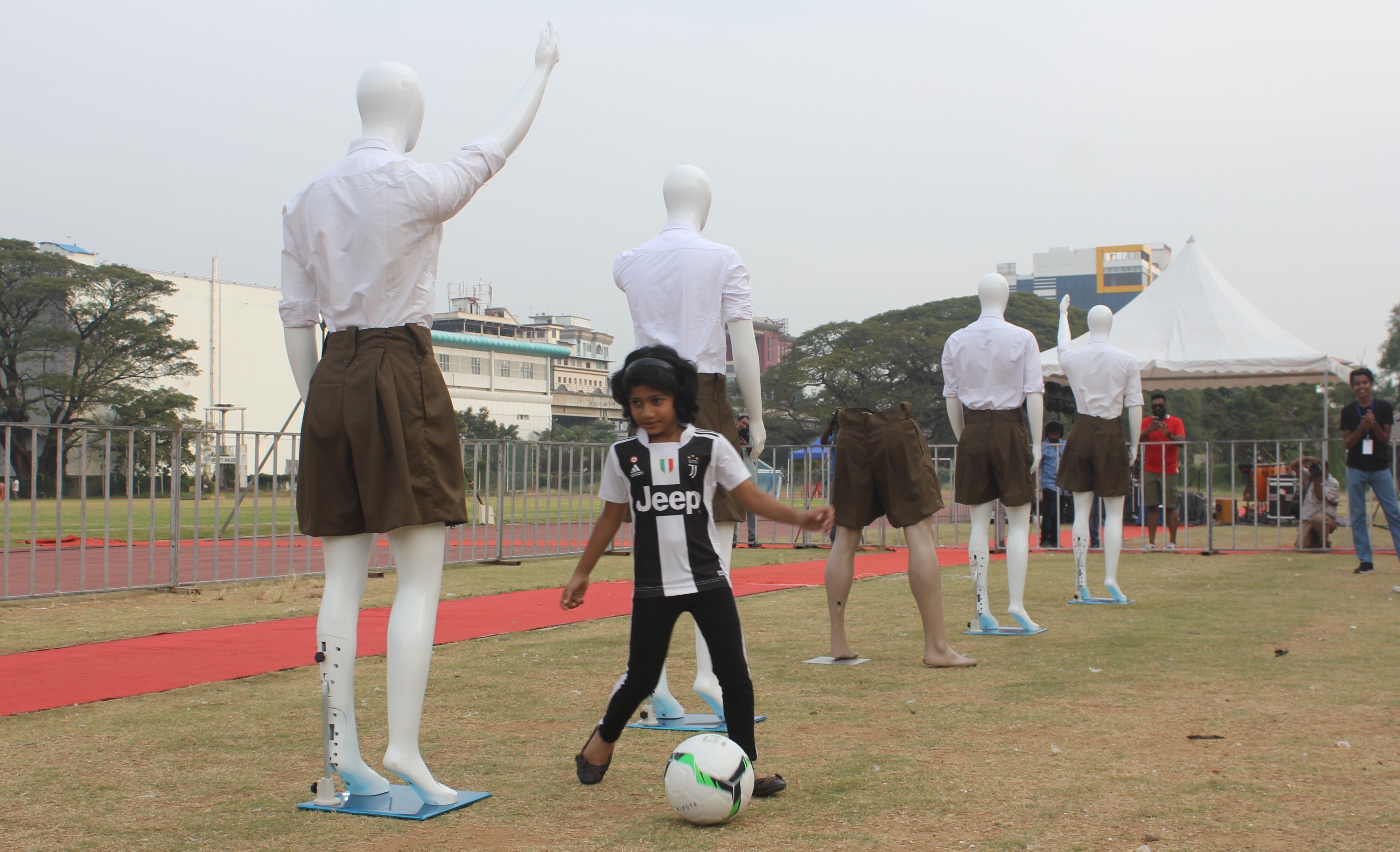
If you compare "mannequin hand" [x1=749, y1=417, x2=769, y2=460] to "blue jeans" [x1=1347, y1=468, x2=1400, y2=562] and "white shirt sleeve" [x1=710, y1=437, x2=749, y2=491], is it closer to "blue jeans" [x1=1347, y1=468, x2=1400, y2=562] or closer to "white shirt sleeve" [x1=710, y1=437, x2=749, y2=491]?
"white shirt sleeve" [x1=710, y1=437, x2=749, y2=491]

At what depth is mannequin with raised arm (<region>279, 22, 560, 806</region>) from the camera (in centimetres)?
313

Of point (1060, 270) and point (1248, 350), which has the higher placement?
point (1060, 270)

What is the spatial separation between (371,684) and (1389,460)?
8.76 m

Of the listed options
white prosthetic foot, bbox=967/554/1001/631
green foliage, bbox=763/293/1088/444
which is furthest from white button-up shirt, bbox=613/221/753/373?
green foliage, bbox=763/293/1088/444

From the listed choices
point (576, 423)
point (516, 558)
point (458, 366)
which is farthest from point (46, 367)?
point (576, 423)

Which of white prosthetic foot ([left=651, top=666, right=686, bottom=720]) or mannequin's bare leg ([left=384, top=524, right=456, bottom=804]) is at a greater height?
mannequin's bare leg ([left=384, top=524, right=456, bottom=804])

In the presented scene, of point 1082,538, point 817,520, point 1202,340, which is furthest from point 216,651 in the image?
point 1202,340

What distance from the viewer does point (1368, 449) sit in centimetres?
958

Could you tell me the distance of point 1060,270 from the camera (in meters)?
146

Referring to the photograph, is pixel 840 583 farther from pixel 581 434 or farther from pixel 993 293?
pixel 581 434

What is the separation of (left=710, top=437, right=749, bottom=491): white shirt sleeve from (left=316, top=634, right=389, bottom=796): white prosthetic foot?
45.3 inches

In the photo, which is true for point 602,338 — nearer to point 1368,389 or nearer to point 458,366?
point 458,366

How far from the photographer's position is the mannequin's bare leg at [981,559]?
6.77m

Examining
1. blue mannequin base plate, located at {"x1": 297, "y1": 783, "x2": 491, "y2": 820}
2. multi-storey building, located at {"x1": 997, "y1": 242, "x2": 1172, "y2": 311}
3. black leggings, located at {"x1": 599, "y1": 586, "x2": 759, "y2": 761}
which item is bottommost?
blue mannequin base plate, located at {"x1": 297, "y1": 783, "x2": 491, "y2": 820}
